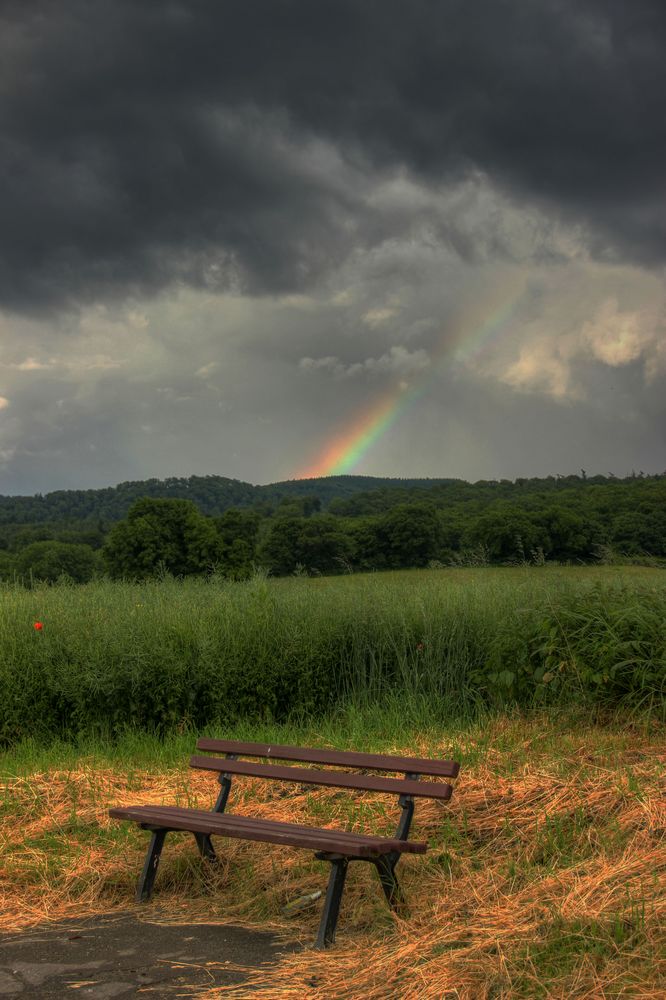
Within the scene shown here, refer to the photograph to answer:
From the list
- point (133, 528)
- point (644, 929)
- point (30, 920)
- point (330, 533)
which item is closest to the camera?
point (644, 929)

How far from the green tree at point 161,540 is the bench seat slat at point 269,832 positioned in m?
35.6

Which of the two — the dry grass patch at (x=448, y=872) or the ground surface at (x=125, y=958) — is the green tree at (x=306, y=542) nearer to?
the dry grass patch at (x=448, y=872)

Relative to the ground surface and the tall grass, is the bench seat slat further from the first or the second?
the tall grass

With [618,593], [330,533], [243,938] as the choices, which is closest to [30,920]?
[243,938]

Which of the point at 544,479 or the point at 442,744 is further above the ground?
the point at 544,479

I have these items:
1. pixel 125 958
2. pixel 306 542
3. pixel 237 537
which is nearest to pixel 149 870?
pixel 125 958

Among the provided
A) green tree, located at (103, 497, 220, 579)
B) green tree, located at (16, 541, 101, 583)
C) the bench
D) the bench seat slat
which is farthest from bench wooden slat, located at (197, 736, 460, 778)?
green tree, located at (103, 497, 220, 579)

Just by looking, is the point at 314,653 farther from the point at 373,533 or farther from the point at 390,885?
the point at 373,533

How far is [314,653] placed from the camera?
10.3 metres

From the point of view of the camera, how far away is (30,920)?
4730 millimetres

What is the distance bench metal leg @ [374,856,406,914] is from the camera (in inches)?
170

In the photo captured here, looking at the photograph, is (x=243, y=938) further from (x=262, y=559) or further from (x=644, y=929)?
(x=262, y=559)

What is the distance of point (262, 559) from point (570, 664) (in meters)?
34.2

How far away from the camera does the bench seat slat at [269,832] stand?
397cm
